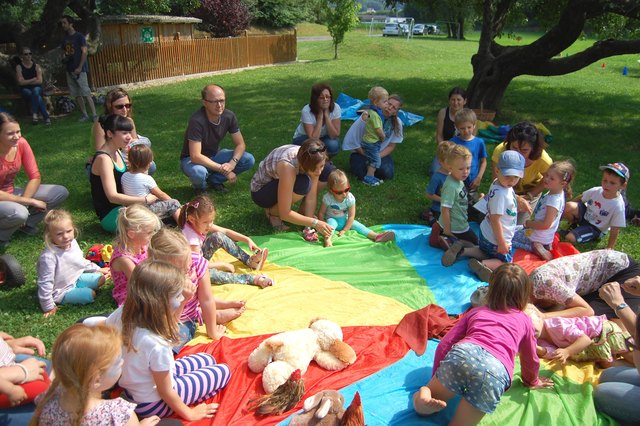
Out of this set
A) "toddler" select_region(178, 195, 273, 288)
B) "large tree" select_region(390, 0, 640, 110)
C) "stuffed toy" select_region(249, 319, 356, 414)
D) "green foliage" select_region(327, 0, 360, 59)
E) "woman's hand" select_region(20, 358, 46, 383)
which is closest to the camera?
"woman's hand" select_region(20, 358, 46, 383)

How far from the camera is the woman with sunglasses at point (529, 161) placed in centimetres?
595

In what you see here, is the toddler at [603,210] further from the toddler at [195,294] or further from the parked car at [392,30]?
the parked car at [392,30]

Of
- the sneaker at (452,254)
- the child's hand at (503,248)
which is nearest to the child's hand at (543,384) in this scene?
the child's hand at (503,248)

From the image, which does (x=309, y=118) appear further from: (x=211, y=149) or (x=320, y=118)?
(x=211, y=149)

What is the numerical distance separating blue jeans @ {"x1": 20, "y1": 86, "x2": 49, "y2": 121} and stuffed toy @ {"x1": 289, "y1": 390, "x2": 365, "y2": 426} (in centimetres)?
1121

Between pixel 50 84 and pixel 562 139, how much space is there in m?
12.3

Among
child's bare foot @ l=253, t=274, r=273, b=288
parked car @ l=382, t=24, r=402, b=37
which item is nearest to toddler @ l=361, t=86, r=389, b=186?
child's bare foot @ l=253, t=274, r=273, b=288

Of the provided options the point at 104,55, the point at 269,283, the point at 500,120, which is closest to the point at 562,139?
the point at 500,120

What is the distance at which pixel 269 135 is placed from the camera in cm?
1043

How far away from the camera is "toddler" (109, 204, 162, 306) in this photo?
397 cm

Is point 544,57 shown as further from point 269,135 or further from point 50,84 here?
point 50,84

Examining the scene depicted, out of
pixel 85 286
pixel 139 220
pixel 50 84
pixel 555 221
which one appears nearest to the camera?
pixel 139 220

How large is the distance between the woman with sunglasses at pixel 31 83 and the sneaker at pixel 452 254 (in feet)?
32.9

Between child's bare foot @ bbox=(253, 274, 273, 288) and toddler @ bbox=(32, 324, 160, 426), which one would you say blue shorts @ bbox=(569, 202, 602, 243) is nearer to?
child's bare foot @ bbox=(253, 274, 273, 288)
